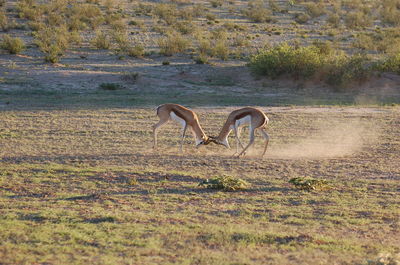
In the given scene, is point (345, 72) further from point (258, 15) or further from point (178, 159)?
point (258, 15)

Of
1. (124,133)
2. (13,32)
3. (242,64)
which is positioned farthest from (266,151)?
(13,32)

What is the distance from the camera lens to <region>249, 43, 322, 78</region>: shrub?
2881 centimetres

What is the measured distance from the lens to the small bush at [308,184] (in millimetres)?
11297

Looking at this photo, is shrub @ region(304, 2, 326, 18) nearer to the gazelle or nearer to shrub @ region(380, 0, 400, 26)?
shrub @ region(380, 0, 400, 26)

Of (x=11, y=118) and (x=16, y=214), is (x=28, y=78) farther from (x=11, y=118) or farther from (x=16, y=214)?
(x=16, y=214)

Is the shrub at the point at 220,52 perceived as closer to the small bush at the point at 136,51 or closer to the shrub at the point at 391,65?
the small bush at the point at 136,51

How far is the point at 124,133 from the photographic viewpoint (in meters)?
17.4

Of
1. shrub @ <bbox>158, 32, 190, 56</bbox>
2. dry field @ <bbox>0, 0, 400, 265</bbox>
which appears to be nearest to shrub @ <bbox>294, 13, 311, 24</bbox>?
dry field @ <bbox>0, 0, 400, 265</bbox>

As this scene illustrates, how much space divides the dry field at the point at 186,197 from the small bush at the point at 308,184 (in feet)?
0.40

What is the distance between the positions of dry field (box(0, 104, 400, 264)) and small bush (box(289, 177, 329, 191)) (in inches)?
4.8

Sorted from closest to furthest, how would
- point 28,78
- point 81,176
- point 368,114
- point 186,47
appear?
1. point 81,176
2. point 368,114
3. point 28,78
4. point 186,47

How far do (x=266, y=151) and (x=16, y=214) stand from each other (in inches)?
305

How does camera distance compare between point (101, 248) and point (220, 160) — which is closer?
point (101, 248)

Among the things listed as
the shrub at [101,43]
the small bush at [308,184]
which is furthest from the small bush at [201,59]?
the small bush at [308,184]
